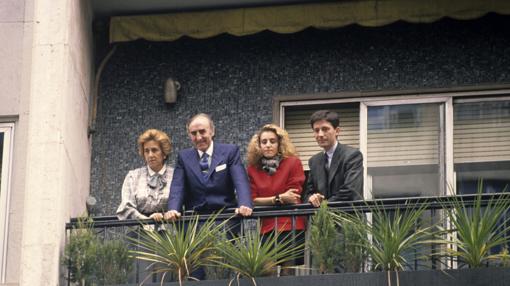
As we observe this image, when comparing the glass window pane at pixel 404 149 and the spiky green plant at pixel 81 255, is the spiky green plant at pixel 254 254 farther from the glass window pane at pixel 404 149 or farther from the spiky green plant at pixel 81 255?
the glass window pane at pixel 404 149

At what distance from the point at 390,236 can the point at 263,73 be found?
3.66 m

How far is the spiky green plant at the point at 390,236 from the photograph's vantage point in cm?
1550

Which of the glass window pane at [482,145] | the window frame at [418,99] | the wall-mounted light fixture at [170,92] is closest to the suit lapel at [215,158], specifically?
the window frame at [418,99]

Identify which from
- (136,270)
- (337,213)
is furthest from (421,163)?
(136,270)

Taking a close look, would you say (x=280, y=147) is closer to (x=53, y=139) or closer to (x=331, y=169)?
(x=331, y=169)

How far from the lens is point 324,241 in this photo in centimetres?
1570

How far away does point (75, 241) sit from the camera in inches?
647

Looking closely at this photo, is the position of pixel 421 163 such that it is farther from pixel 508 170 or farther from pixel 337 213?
pixel 337 213

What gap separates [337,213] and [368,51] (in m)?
2.91

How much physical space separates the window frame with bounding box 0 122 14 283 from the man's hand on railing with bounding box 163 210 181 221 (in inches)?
70.2

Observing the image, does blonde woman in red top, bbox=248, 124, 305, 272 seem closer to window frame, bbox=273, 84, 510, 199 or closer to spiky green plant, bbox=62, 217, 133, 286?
spiky green plant, bbox=62, 217, 133, 286

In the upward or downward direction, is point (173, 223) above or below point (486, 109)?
below

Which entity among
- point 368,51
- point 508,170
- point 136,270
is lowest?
point 136,270

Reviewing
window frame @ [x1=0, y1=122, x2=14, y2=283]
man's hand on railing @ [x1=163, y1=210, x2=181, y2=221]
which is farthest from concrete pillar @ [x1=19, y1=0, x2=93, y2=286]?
man's hand on railing @ [x1=163, y1=210, x2=181, y2=221]
